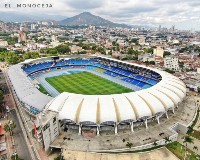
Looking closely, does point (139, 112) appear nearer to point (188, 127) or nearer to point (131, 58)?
point (188, 127)

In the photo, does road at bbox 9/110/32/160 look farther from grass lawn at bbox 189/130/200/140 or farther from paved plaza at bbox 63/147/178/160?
grass lawn at bbox 189/130/200/140

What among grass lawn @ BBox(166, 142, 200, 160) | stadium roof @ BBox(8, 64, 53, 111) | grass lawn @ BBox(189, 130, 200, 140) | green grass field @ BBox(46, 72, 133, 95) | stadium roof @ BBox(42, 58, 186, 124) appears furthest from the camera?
green grass field @ BBox(46, 72, 133, 95)

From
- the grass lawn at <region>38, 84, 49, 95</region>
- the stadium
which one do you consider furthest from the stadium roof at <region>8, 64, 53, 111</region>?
the grass lawn at <region>38, 84, 49, 95</region>

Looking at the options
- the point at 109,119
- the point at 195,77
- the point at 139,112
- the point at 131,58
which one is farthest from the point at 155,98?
the point at 131,58

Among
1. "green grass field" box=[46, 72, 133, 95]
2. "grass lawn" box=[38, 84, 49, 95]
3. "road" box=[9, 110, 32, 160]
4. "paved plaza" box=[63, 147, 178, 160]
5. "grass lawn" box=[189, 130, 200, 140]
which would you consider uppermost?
"green grass field" box=[46, 72, 133, 95]

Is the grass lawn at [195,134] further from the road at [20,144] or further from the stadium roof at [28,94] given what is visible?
the road at [20,144]

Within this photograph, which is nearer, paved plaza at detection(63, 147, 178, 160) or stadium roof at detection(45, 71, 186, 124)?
paved plaza at detection(63, 147, 178, 160)

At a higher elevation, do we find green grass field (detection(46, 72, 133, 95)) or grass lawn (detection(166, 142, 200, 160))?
green grass field (detection(46, 72, 133, 95))

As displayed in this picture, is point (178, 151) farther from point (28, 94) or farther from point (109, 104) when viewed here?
point (28, 94)
